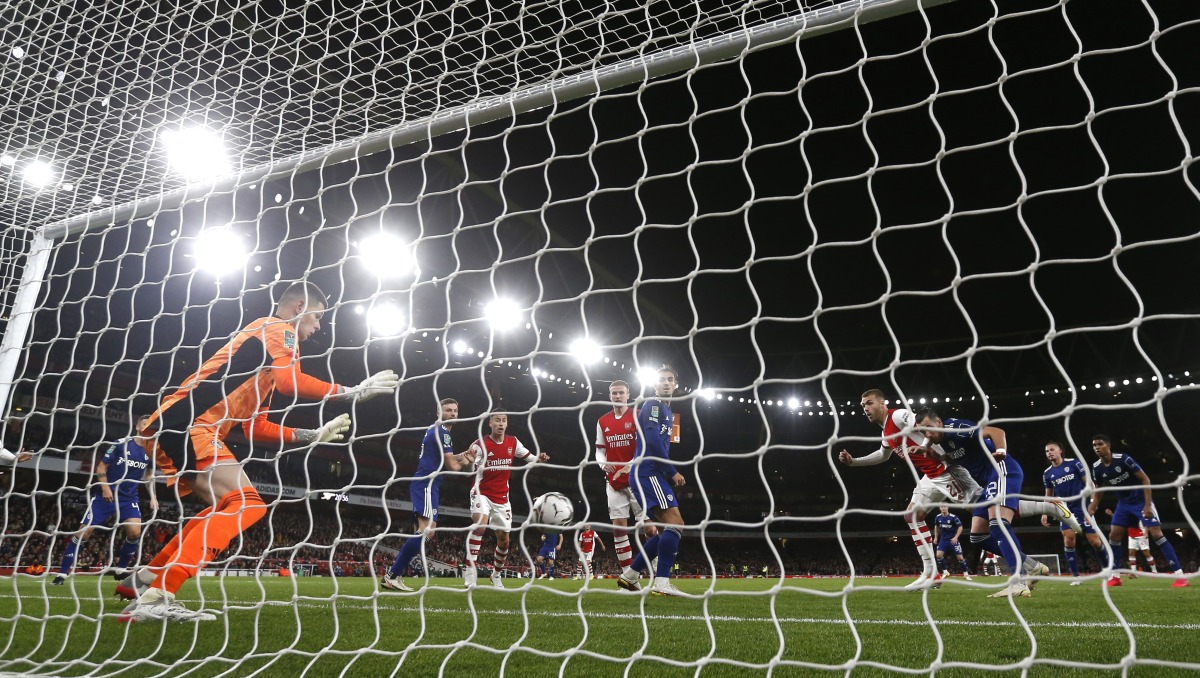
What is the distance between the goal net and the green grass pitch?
0.04 meters

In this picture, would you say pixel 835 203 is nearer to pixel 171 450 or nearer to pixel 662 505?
pixel 662 505

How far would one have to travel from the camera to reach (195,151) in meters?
4.93

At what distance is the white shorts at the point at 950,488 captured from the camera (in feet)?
20.7

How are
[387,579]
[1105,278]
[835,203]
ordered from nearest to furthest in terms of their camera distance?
[387,579] → [835,203] → [1105,278]

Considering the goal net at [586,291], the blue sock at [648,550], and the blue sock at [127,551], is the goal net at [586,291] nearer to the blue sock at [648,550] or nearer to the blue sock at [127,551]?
the blue sock at [648,550]

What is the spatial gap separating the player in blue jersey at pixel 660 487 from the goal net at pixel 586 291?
0.15ft

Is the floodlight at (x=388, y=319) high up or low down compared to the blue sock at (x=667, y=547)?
down

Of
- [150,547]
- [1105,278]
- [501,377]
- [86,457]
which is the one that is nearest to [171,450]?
[86,457]

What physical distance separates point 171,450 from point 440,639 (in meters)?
20.2

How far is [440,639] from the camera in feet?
11.5

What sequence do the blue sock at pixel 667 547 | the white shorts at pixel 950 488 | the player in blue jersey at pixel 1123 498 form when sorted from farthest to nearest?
the player in blue jersey at pixel 1123 498 < the white shorts at pixel 950 488 < the blue sock at pixel 667 547

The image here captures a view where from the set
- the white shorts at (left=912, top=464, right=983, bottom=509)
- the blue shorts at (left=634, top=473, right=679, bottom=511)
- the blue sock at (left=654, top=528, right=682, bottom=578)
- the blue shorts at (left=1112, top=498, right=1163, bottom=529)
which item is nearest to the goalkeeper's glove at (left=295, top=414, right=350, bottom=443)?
the blue shorts at (left=634, top=473, right=679, bottom=511)

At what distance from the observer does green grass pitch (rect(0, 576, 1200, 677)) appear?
2619 mm

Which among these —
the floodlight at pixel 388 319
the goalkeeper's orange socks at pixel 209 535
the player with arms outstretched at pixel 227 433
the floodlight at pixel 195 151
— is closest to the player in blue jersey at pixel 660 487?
the player with arms outstretched at pixel 227 433
